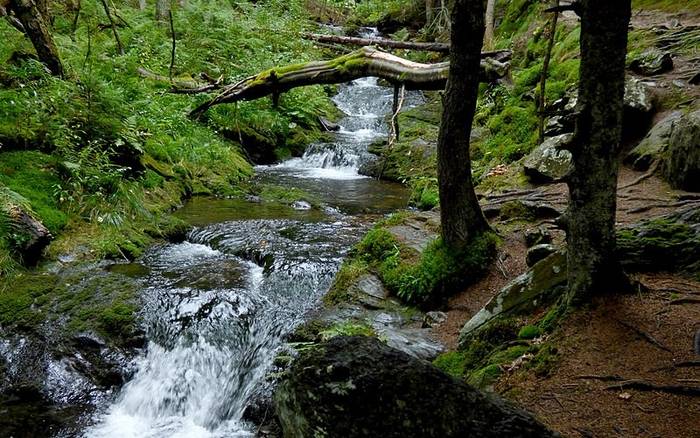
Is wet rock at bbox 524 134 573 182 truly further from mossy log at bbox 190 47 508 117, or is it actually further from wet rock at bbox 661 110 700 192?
wet rock at bbox 661 110 700 192

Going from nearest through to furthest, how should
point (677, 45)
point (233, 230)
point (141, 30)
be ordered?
point (233, 230) < point (677, 45) < point (141, 30)

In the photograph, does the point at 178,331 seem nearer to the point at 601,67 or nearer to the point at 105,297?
the point at 105,297

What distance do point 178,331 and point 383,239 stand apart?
3.21 m

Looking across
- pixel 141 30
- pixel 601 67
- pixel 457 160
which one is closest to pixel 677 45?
pixel 457 160

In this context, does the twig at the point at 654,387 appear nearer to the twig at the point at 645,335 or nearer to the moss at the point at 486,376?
the twig at the point at 645,335

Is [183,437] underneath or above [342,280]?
underneath

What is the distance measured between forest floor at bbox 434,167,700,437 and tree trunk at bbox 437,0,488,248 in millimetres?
2163

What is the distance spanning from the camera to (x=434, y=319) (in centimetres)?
583

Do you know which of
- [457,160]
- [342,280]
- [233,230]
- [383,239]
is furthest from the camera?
[233,230]

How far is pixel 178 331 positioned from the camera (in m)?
6.21

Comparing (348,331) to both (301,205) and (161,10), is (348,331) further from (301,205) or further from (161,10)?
(161,10)

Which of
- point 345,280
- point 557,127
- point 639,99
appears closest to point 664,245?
point 345,280

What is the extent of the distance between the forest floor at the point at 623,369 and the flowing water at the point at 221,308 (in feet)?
10.8

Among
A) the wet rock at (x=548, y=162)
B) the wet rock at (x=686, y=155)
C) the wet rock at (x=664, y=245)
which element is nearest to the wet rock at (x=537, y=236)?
the wet rock at (x=664, y=245)
